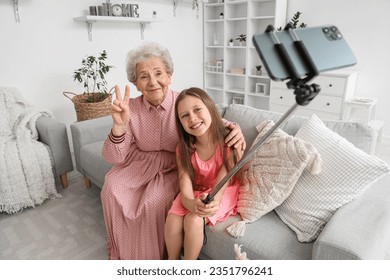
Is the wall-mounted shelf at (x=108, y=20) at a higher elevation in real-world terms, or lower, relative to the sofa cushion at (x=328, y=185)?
higher

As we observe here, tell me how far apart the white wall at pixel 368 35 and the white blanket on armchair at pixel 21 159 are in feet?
10.0

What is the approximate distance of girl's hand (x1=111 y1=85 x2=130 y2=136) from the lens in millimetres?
1271

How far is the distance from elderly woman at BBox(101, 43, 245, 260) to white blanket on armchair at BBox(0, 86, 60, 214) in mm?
800

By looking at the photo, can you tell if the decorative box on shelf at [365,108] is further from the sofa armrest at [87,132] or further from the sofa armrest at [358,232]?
the sofa armrest at [87,132]

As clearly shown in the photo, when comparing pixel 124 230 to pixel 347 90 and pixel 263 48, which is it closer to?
pixel 263 48

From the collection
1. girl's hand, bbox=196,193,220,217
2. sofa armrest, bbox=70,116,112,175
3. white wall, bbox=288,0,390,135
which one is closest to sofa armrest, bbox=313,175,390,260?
girl's hand, bbox=196,193,220,217

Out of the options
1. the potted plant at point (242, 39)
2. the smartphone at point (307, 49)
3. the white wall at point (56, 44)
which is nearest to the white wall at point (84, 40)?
the white wall at point (56, 44)

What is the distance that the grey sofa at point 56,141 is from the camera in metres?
2.13

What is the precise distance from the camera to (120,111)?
1.29 meters

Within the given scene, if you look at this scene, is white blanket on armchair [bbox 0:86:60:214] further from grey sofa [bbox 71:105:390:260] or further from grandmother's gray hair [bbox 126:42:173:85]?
grey sofa [bbox 71:105:390:260]

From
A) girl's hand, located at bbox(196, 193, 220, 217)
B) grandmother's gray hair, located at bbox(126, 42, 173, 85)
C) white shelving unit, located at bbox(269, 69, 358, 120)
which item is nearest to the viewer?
girl's hand, located at bbox(196, 193, 220, 217)

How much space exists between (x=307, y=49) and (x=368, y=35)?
312 cm

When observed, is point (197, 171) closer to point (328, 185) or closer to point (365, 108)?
point (328, 185)

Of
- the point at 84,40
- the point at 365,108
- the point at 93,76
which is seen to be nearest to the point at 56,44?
the point at 84,40
